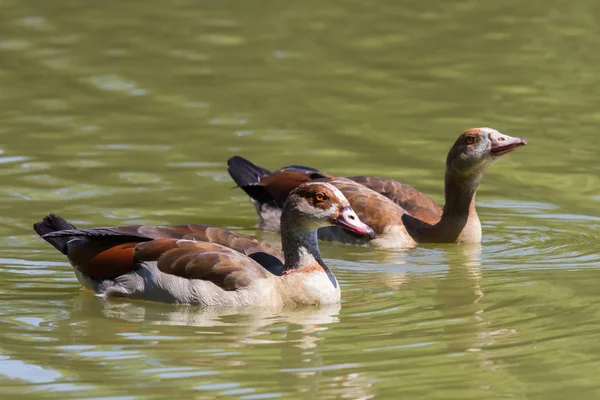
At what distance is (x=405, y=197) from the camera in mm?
15352

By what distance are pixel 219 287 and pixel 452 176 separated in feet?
14.3

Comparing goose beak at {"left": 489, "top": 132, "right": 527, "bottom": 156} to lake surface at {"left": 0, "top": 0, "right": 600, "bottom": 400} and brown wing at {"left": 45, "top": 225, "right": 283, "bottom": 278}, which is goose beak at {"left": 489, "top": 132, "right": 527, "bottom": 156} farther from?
brown wing at {"left": 45, "top": 225, "right": 283, "bottom": 278}

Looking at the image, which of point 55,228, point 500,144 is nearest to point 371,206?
point 500,144

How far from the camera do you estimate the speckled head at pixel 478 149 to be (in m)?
14.3

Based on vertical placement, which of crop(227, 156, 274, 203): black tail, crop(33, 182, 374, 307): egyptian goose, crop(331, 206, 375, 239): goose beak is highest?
crop(227, 156, 274, 203): black tail

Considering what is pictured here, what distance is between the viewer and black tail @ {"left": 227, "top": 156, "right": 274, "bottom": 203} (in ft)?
50.0

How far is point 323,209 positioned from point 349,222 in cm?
25

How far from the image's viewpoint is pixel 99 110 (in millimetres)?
19453

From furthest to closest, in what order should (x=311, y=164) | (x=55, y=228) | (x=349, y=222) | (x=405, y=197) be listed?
1. (x=311, y=164)
2. (x=405, y=197)
3. (x=55, y=228)
4. (x=349, y=222)

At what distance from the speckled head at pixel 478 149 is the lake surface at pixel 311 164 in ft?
2.66

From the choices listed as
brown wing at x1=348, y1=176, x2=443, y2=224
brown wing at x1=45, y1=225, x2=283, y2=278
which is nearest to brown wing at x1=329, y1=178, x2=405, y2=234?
brown wing at x1=348, y1=176, x2=443, y2=224

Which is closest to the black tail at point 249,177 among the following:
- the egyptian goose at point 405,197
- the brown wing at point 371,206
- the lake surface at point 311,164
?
the egyptian goose at point 405,197

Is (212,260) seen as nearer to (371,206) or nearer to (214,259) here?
(214,259)

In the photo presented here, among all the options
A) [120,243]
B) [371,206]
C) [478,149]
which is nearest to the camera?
[120,243]
